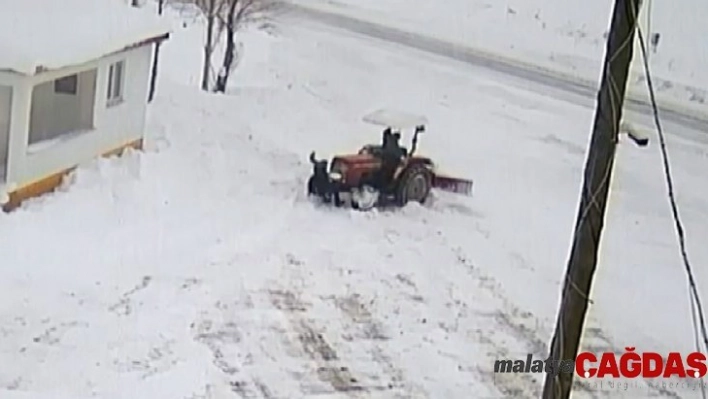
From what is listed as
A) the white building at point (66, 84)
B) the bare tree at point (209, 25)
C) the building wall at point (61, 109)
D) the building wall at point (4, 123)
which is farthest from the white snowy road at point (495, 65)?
the building wall at point (4, 123)

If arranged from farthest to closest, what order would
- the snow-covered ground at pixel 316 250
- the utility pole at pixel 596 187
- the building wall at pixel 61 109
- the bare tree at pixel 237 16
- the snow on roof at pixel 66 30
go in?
the bare tree at pixel 237 16, the building wall at pixel 61 109, the snow on roof at pixel 66 30, the snow-covered ground at pixel 316 250, the utility pole at pixel 596 187

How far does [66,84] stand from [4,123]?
16 centimetres

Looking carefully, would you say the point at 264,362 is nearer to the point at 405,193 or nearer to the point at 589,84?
the point at 405,193

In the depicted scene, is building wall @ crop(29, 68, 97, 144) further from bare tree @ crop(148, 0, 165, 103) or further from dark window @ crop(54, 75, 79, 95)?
bare tree @ crop(148, 0, 165, 103)

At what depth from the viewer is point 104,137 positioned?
2.00 meters

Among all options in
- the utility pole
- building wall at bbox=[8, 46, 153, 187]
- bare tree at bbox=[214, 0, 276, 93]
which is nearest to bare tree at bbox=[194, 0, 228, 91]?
bare tree at bbox=[214, 0, 276, 93]

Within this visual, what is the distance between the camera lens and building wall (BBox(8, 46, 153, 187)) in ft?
6.08

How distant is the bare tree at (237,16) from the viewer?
2.04m

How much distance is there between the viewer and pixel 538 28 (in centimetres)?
206

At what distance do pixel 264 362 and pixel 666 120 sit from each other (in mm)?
940

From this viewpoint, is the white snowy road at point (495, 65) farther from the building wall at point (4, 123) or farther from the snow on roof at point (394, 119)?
the building wall at point (4, 123)

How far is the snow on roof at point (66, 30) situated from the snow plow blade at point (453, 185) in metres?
0.66

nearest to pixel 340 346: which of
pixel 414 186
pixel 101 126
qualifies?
pixel 414 186

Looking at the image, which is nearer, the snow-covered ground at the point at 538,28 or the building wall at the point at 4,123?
the building wall at the point at 4,123
